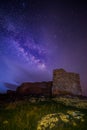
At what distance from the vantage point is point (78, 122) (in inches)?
460

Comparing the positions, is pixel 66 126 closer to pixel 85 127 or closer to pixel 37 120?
pixel 85 127

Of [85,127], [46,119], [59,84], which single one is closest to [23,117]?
[46,119]

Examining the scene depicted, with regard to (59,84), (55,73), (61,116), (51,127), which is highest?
(55,73)

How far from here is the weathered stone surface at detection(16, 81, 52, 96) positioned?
42356mm

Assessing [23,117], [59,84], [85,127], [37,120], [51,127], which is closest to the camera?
[51,127]

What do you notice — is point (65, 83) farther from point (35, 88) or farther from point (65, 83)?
point (35, 88)

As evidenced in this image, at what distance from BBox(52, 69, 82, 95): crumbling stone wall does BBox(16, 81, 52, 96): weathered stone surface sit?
5136 millimetres

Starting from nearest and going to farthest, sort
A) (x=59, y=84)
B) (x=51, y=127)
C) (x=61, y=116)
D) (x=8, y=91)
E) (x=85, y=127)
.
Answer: (x=51, y=127)
(x=85, y=127)
(x=61, y=116)
(x=59, y=84)
(x=8, y=91)

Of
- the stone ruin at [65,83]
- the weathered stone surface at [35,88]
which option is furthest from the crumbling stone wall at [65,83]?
the weathered stone surface at [35,88]

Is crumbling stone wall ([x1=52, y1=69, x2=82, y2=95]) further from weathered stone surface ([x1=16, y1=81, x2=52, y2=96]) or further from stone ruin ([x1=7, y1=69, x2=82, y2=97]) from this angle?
weathered stone surface ([x1=16, y1=81, x2=52, y2=96])

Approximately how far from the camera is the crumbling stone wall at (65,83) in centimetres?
3669

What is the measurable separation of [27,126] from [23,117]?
6.52 ft

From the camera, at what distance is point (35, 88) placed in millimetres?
44844

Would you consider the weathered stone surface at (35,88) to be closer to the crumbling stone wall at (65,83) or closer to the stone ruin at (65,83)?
the stone ruin at (65,83)
